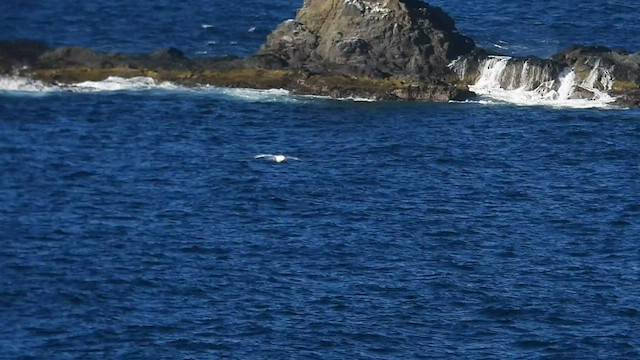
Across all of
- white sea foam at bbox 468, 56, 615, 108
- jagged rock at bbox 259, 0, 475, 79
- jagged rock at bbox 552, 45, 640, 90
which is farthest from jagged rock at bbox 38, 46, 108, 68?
jagged rock at bbox 552, 45, 640, 90

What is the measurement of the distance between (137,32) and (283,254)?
6189cm

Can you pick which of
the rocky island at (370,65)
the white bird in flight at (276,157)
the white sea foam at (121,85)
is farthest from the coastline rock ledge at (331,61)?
the white bird in flight at (276,157)

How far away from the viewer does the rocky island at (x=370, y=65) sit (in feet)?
451

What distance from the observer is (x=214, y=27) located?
163 m

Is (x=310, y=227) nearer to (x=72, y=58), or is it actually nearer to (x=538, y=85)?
(x=538, y=85)

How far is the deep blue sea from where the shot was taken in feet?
300

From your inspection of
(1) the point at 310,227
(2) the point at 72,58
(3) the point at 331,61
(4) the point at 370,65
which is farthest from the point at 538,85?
(2) the point at 72,58

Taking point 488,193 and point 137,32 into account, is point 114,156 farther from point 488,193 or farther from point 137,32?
point 137,32

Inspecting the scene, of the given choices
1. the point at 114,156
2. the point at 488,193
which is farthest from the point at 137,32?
the point at 488,193

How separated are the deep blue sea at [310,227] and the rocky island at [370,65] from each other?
2271 millimetres

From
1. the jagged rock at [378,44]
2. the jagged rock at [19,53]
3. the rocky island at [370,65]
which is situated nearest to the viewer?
the rocky island at [370,65]

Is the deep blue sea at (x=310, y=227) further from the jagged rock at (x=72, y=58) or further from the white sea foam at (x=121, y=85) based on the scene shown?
the jagged rock at (x=72, y=58)

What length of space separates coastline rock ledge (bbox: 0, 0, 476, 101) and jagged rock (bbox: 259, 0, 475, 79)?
0.27 feet

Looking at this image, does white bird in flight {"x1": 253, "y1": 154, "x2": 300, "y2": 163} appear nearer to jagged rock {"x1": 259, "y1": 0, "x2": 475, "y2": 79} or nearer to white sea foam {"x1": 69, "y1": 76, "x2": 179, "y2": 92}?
jagged rock {"x1": 259, "y1": 0, "x2": 475, "y2": 79}
